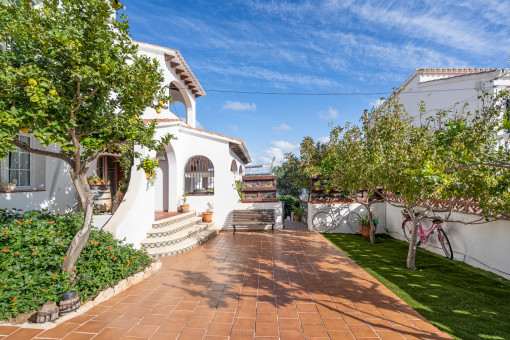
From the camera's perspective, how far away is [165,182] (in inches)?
419

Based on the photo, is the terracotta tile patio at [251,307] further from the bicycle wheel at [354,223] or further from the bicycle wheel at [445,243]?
the bicycle wheel at [354,223]

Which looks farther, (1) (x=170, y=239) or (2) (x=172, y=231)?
(2) (x=172, y=231)

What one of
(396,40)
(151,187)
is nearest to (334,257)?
(151,187)

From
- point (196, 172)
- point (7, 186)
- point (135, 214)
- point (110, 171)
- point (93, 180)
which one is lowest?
point (135, 214)

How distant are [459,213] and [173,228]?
833 centimetres

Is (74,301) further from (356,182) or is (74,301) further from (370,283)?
(356,182)

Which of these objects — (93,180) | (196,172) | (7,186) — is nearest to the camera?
(7,186)

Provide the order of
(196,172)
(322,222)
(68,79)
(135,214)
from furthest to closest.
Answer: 1. (196,172)
2. (322,222)
3. (135,214)
4. (68,79)

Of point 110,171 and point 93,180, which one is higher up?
point 110,171

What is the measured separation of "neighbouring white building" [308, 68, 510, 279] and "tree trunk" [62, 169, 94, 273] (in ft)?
26.3

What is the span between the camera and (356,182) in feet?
25.1

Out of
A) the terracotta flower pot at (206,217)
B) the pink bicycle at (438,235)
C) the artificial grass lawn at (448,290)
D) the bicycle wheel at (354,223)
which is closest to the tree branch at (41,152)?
the artificial grass lawn at (448,290)

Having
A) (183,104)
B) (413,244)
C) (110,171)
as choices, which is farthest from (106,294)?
(183,104)

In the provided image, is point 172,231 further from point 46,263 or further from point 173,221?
point 46,263
